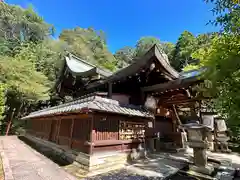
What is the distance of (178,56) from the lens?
30438 mm

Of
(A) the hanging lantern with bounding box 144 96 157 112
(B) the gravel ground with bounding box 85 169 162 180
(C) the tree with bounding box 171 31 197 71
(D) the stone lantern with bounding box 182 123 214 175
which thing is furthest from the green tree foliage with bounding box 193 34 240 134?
(C) the tree with bounding box 171 31 197 71

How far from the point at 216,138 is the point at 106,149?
847 centimetres

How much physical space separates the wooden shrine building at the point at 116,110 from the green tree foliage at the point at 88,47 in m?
23.7

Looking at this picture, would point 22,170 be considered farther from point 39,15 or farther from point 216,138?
point 39,15

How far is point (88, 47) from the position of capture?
1542 inches

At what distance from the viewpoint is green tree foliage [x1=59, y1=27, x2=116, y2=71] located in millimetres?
33359

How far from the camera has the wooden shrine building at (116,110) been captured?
5887 millimetres

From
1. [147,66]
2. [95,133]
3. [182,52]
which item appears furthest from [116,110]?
[182,52]

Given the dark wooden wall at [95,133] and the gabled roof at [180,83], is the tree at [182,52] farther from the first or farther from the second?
the dark wooden wall at [95,133]

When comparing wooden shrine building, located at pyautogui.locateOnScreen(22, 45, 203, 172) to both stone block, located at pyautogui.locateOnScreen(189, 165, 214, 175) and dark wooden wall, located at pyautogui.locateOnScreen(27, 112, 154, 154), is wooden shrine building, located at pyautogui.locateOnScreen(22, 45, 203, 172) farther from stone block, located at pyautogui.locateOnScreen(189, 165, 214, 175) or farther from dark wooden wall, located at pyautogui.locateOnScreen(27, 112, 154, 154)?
stone block, located at pyautogui.locateOnScreen(189, 165, 214, 175)

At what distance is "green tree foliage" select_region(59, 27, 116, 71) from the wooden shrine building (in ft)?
77.6

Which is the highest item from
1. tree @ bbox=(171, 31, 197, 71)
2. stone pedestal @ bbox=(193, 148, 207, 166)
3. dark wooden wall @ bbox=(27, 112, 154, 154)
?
tree @ bbox=(171, 31, 197, 71)

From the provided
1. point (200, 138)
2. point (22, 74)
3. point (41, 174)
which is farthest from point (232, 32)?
point (22, 74)

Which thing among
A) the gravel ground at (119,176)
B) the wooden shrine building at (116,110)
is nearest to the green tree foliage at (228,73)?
the wooden shrine building at (116,110)
